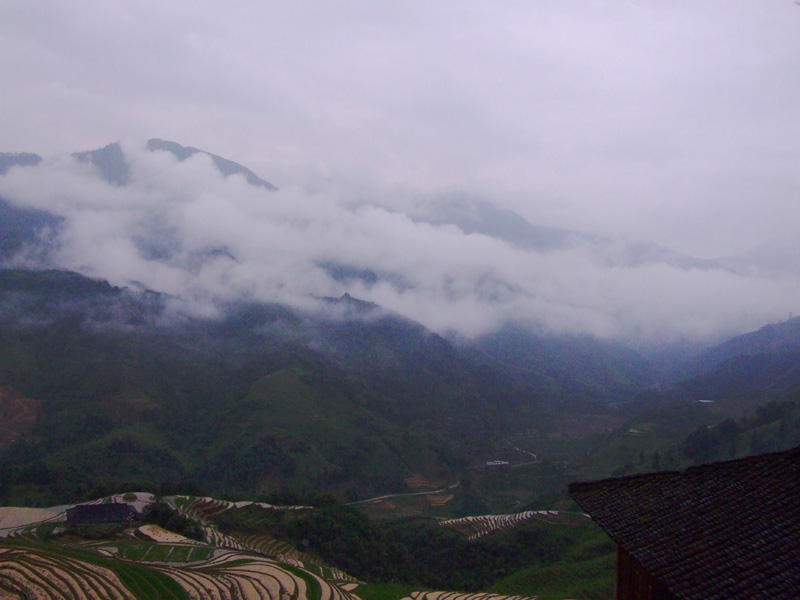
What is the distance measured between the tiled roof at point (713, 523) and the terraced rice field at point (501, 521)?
79.0 metres

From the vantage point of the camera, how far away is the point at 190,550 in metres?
63.9

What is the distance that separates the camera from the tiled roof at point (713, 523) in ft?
37.0

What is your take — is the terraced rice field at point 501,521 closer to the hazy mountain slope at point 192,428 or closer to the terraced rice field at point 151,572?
the terraced rice field at point 151,572

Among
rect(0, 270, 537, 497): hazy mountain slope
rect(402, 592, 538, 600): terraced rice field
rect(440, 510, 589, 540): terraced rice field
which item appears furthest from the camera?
rect(0, 270, 537, 497): hazy mountain slope

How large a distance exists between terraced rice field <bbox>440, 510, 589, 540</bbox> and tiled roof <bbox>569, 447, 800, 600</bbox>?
259 ft

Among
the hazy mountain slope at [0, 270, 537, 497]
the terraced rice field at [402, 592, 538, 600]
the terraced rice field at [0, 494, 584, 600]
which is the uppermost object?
the terraced rice field at [0, 494, 584, 600]

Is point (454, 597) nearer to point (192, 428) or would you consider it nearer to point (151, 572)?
point (151, 572)

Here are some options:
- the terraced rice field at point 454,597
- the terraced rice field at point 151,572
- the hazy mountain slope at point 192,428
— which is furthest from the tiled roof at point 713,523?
the hazy mountain slope at point 192,428

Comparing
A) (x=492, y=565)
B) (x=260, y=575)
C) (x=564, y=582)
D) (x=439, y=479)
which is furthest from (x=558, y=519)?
(x=439, y=479)

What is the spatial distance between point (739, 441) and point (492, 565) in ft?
241

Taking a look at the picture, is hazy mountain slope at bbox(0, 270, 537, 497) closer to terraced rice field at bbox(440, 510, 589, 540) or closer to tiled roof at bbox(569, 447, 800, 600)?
terraced rice field at bbox(440, 510, 589, 540)

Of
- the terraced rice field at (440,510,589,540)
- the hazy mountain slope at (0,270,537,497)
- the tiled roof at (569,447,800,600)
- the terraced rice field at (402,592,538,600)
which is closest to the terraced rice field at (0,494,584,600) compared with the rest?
the terraced rice field at (402,592,538,600)

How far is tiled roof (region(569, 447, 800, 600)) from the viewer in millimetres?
11266

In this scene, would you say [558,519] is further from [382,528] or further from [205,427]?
[205,427]
